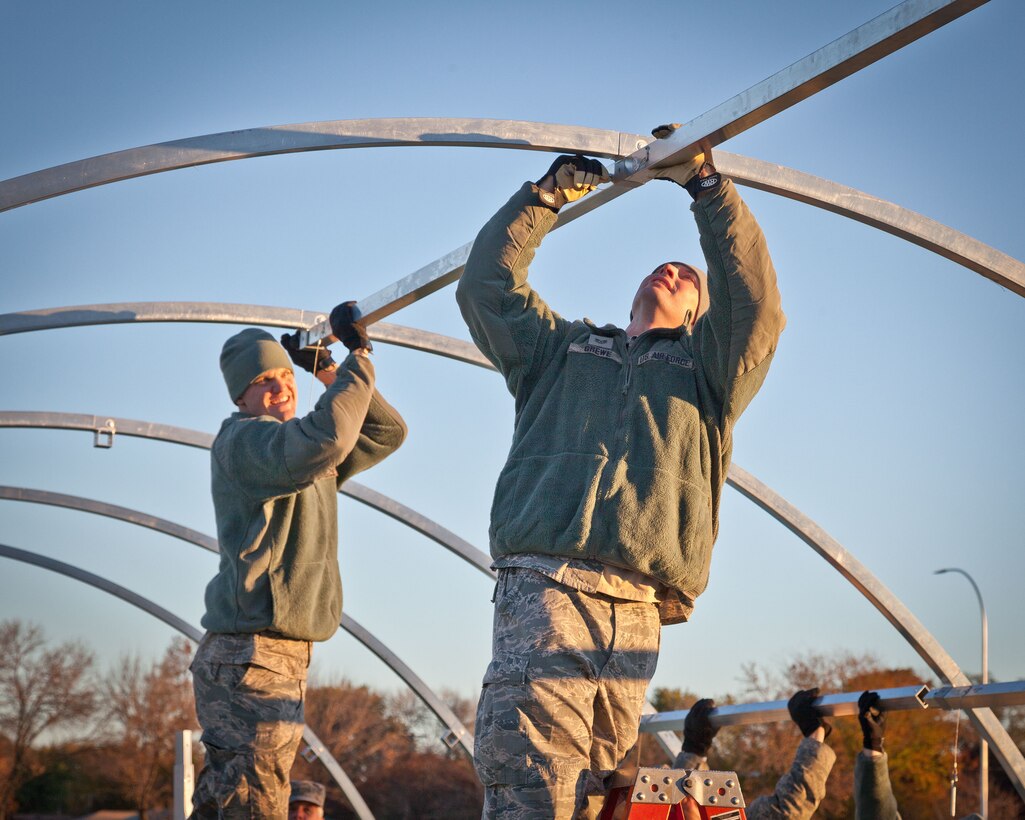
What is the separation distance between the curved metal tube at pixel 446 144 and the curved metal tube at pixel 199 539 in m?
7.36

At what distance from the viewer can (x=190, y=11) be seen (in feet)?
20.7

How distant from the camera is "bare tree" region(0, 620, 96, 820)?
29859 millimetres

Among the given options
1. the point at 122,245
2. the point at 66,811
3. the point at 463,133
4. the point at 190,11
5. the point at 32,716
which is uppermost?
the point at 190,11

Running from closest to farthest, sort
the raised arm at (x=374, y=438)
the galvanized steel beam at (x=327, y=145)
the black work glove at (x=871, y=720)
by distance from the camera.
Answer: the galvanized steel beam at (x=327, y=145), the black work glove at (x=871, y=720), the raised arm at (x=374, y=438)

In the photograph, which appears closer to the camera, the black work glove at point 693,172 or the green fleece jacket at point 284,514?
the black work glove at point 693,172

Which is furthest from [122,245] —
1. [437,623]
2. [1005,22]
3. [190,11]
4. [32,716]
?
[32,716]

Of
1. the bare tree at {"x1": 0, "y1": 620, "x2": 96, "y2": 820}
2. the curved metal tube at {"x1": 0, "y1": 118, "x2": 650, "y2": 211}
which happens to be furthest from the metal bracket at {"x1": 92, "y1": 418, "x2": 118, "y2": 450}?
the bare tree at {"x1": 0, "y1": 620, "x2": 96, "y2": 820}

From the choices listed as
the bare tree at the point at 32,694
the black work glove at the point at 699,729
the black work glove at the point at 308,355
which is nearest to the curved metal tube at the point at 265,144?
the black work glove at the point at 308,355

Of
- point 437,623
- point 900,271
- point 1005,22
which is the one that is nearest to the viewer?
point 1005,22

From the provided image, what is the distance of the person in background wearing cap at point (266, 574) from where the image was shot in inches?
207

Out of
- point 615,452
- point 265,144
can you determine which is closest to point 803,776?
point 615,452

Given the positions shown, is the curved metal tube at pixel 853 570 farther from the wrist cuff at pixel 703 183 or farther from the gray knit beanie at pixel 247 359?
the wrist cuff at pixel 703 183

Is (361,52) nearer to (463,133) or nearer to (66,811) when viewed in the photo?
(463,133)

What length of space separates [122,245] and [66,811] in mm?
26941
